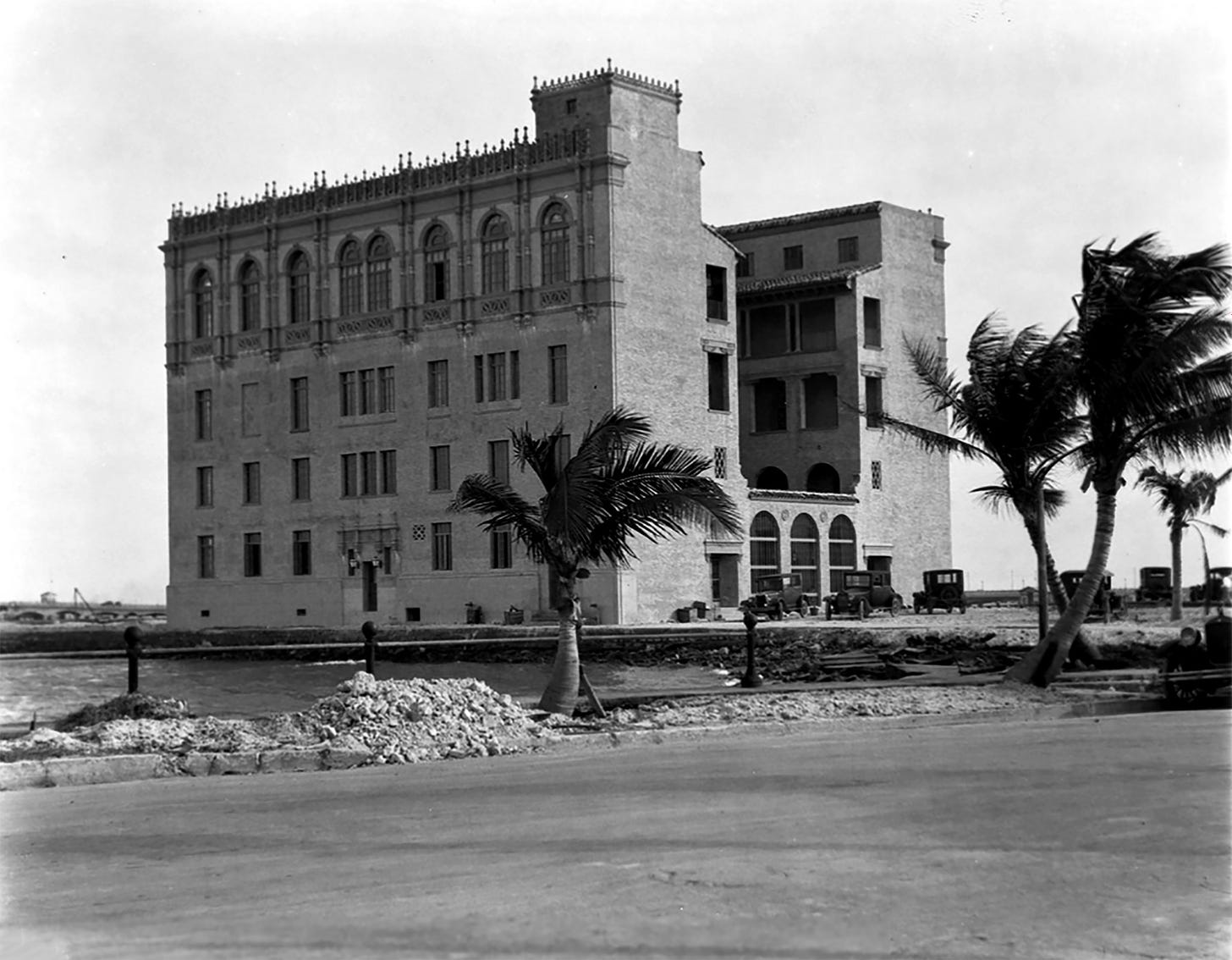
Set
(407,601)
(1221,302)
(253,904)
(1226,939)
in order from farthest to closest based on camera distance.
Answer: (407,601)
(1221,302)
(253,904)
(1226,939)

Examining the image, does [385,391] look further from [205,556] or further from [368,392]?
[205,556]

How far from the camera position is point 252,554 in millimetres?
75188

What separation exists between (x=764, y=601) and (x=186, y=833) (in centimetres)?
5385

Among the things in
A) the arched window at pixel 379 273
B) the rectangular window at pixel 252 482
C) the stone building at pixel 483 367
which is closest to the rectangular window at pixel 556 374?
the stone building at pixel 483 367

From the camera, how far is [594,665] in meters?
56.7

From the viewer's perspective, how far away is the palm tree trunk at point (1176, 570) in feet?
167

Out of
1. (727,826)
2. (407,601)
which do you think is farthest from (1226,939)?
(407,601)

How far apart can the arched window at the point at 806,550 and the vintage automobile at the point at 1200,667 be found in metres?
47.3

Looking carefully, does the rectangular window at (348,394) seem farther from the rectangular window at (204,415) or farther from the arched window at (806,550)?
the arched window at (806,550)

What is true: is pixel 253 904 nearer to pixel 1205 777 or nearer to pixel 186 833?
pixel 186 833

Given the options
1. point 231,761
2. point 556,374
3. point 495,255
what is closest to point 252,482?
point 495,255

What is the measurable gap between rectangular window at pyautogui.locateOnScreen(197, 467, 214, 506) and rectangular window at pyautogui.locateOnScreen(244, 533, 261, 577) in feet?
9.73

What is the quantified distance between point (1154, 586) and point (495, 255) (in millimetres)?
28574

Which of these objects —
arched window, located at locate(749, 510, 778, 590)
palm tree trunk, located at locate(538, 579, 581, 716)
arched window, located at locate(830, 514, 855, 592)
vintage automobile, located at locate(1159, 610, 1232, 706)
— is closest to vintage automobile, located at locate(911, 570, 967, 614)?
arched window, located at locate(830, 514, 855, 592)
